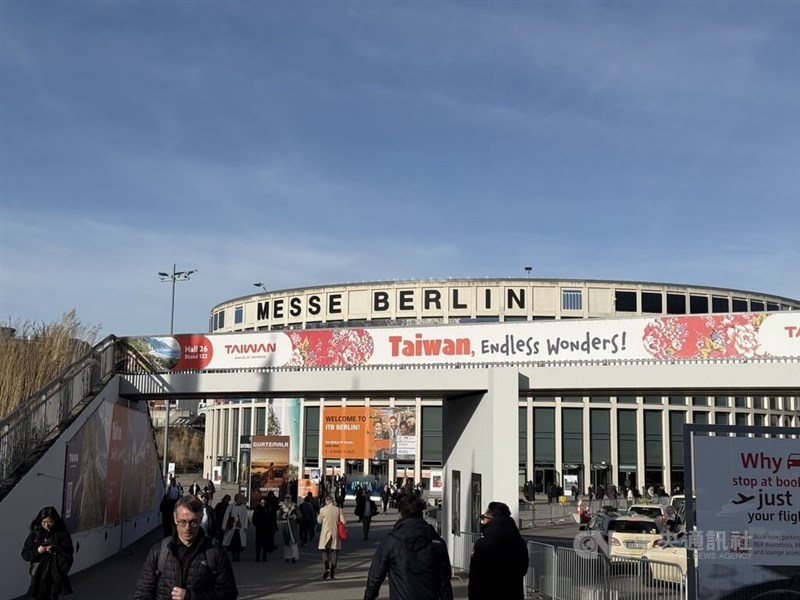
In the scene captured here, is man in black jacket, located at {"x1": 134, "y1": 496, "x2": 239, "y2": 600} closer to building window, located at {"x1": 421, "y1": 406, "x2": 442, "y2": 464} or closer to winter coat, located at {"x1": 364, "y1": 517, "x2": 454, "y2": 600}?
winter coat, located at {"x1": 364, "y1": 517, "x2": 454, "y2": 600}

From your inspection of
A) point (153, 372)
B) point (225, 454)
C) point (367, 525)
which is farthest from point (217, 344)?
point (225, 454)

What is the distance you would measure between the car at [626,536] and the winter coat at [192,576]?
1441cm

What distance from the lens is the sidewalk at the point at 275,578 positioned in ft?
52.3

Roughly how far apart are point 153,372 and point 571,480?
40042 millimetres

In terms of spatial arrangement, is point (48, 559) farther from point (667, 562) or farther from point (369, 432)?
point (369, 432)

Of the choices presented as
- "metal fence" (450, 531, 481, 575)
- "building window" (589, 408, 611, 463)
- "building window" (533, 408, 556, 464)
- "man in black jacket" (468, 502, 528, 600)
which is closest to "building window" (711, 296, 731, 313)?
"building window" (589, 408, 611, 463)

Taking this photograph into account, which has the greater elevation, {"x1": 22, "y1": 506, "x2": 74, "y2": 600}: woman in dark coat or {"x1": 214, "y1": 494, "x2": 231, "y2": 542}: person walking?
{"x1": 22, "y1": 506, "x2": 74, "y2": 600}: woman in dark coat

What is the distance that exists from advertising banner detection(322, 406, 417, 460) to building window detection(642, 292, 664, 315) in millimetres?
19810

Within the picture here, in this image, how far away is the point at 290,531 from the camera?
20.6 m

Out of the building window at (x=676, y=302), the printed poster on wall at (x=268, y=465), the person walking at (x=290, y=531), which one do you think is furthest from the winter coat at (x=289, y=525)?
the building window at (x=676, y=302)

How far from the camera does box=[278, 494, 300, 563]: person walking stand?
20609 mm

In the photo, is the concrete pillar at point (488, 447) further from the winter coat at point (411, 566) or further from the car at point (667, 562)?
the winter coat at point (411, 566)

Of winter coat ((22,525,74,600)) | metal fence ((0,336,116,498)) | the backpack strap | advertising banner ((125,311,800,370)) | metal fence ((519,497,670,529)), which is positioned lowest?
metal fence ((519,497,670,529))

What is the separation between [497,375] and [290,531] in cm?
590
